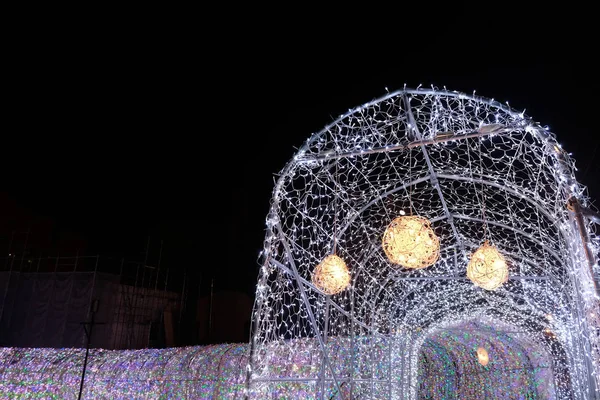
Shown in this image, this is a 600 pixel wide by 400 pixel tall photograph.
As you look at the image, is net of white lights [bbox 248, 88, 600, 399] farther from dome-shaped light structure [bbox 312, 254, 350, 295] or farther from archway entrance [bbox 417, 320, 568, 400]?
archway entrance [bbox 417, 320, 568, 400]

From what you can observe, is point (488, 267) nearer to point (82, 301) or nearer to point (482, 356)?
point (82, 301)

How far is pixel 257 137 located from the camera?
27.8 feet

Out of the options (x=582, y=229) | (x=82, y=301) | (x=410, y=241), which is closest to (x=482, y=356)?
(x=82, y=301)

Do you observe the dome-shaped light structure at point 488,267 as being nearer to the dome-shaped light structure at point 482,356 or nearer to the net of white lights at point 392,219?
the net of white lights at point 392,219

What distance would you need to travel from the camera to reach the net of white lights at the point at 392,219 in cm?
411

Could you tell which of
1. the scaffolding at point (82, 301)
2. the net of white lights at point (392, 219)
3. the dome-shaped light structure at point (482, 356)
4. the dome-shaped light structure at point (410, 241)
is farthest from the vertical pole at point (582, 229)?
the dome-shaped light structure at point (482, 356)

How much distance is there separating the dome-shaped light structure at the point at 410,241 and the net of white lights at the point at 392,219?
180mm

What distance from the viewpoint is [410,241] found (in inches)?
175

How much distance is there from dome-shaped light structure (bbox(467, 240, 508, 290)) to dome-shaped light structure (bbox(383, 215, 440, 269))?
2.98 ft

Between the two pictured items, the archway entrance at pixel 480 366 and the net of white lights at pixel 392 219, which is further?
the archway entrance at pixel 480 366

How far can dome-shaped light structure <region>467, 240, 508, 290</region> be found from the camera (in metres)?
5.14

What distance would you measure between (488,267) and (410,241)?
1.26 metres

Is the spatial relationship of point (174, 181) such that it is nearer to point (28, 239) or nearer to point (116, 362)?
point (116, 362)

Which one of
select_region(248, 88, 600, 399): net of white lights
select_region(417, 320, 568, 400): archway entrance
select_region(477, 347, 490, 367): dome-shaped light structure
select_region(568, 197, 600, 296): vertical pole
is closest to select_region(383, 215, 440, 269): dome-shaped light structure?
select_region(248, 88, 600, 399): net of white lights
